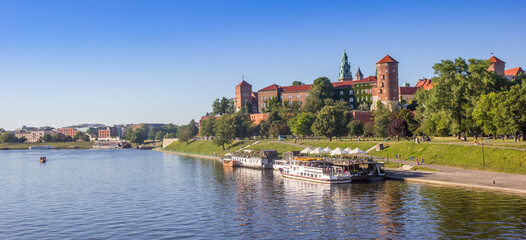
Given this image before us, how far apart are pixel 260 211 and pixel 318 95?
432 feet

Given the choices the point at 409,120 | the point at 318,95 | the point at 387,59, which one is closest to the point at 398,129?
the point at 409,120

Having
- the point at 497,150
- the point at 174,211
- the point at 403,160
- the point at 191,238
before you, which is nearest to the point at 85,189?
the point at 174,211

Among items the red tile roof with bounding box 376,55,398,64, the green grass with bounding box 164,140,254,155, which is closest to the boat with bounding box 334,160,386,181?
the green grass with bounding box 164,140,254,155

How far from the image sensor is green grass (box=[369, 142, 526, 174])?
211 feet

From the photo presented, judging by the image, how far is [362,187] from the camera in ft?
207

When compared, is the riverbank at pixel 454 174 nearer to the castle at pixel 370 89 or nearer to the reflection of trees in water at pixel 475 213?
the reflection of trees in water at pixel 475 213

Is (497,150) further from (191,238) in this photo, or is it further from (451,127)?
(191,238)

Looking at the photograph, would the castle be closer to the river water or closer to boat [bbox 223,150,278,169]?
boat [bbox 223,150,278,169]

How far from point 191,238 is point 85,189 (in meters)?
39.4

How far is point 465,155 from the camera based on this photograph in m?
73.2

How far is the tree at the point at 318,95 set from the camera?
164750 mm

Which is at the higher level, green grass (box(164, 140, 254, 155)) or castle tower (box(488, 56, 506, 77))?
castle tower (box(488, 56, 506, 77))

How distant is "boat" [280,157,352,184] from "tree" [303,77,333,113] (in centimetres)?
8467

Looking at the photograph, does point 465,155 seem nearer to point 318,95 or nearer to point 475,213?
point 475,213
